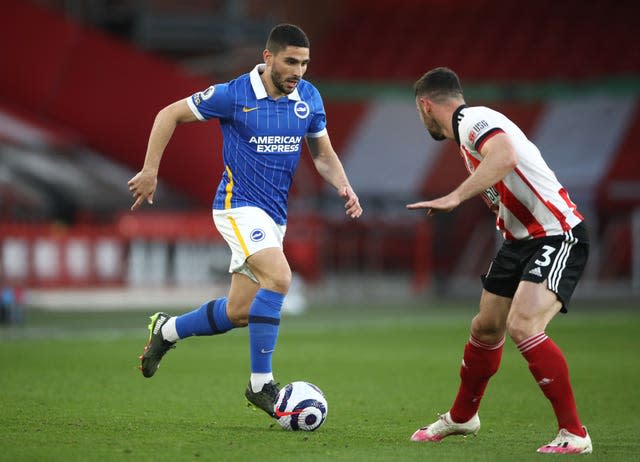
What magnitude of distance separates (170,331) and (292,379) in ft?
7.27

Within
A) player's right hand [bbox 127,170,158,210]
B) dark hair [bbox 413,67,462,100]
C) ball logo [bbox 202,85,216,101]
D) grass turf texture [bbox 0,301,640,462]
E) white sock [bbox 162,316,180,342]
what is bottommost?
grass turf texture [bbox 0,301,640,462]

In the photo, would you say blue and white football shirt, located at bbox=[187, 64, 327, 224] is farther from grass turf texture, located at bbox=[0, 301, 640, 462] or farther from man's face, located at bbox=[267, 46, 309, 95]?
grass turf texture, located at bbox=[0, 301, 640, 462]

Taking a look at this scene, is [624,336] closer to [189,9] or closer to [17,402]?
[17,402]

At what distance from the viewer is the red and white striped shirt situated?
6305 millimetres

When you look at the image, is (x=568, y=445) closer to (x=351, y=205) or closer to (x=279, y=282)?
(x=279, y=282)

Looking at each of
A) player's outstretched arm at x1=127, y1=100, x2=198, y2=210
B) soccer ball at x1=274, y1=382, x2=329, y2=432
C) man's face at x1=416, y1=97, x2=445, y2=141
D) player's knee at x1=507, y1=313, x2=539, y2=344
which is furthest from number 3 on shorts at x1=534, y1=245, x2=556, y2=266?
player's outstretched arm at x1=127, y1=100, x2=198, y2=210

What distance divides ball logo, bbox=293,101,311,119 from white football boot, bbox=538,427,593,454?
2524 mm

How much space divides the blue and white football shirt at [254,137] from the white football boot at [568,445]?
2.24 m

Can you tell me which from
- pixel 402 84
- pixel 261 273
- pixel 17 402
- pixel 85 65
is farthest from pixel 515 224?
pixel 402 84

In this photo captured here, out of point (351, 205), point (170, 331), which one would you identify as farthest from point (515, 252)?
point (170, 331)

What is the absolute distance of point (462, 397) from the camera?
6727 mm

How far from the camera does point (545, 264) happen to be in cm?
625

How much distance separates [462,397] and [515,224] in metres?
1.03

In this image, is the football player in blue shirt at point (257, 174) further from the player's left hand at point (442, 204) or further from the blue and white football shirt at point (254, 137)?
the player's left hand at point (442, 204)
